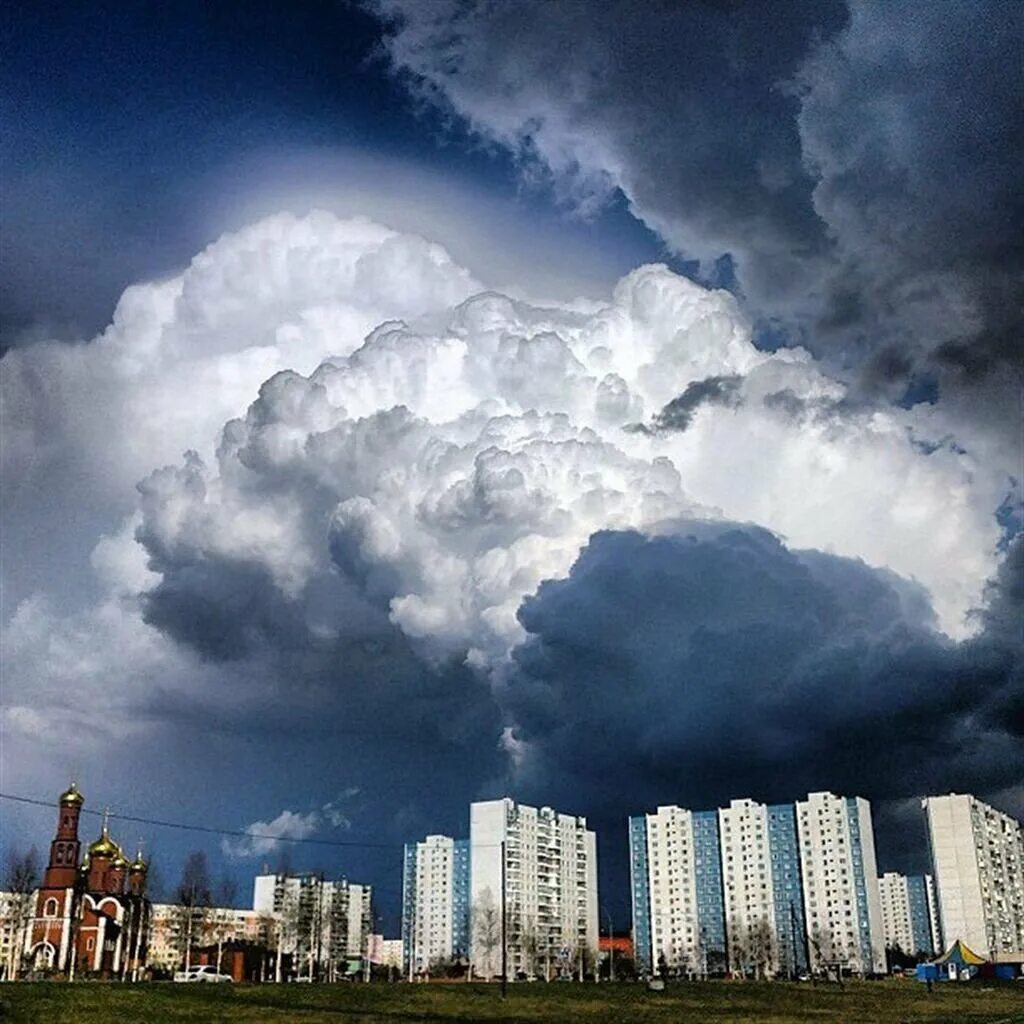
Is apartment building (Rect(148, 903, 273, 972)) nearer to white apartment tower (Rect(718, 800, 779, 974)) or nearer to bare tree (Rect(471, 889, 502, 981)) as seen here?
bare tree (Rect(471, 889, 502, 981))

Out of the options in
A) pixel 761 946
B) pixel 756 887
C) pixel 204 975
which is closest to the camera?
pixel 204 975

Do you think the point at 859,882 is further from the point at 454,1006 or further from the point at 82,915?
the point at 454,1006

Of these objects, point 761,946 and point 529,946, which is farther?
point 761,946

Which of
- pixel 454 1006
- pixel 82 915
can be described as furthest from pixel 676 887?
pixel 454 1006

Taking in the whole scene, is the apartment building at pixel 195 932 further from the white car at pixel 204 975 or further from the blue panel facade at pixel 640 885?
the blue panel facade at pixel 640 885

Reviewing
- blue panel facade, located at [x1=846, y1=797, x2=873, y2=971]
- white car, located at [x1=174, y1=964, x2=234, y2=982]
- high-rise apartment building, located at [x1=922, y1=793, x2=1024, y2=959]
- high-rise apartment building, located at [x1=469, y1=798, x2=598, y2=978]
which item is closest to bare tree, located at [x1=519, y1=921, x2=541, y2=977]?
high-rise apartment building, located at [x1=469, y1=798, x2=598, y2=978]

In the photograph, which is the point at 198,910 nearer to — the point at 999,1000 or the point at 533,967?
the point at 533,967

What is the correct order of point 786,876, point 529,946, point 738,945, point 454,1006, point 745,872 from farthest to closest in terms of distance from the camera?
point 745,872 < point 786,876 < point 738,945 < point 529,946 < point 454,1006
